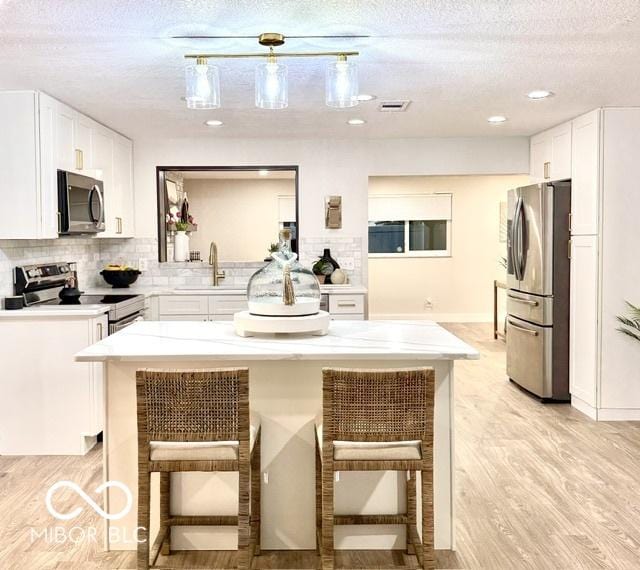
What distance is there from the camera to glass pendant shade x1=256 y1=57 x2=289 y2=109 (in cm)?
304

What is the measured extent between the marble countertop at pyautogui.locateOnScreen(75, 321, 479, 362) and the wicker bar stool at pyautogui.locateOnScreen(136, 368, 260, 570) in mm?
232

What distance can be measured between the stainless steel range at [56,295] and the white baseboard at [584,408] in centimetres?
341

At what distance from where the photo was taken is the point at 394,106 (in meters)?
4.96

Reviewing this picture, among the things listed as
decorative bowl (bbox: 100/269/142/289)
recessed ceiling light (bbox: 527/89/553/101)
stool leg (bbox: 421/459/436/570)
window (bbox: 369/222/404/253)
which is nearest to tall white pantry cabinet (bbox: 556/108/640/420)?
recessed ceiling light (bbox: 527/89/553/101)

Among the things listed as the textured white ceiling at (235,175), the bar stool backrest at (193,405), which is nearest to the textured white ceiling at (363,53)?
the textured white ceiling at (235,175)

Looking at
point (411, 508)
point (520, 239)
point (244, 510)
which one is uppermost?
point (520, 239)

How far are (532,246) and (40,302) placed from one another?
375cm

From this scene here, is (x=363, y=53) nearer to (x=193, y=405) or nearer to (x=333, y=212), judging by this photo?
(x=193, y=405)

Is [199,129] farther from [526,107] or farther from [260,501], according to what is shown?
[260,501]

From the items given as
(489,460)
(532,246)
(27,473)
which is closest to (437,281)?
(532,246)

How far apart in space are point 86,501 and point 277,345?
1487 millimetres

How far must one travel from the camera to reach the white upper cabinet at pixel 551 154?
565cm

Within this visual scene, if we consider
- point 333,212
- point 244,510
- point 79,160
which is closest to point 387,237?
point 333,212

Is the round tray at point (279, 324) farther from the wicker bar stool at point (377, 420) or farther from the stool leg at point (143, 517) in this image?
the stool leg at point (143, 517)
